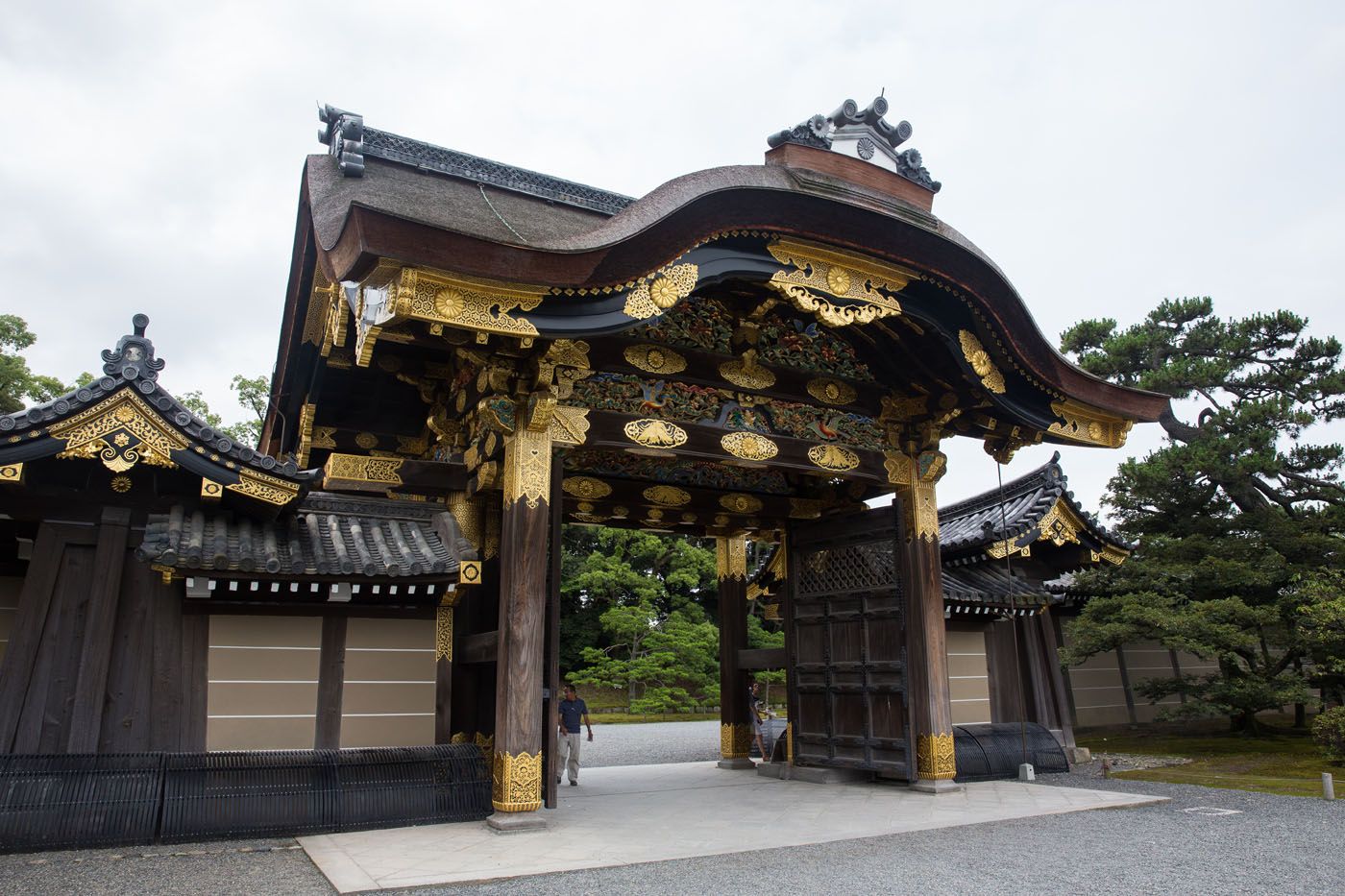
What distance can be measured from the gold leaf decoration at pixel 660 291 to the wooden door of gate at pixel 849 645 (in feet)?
11.8

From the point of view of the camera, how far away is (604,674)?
83.0ft

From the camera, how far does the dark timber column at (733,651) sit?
38.1ft

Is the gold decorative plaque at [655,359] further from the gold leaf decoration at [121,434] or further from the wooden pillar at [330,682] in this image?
the gold leaf decoration at [121,434]

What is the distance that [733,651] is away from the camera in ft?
38.1

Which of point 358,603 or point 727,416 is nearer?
point 358,603

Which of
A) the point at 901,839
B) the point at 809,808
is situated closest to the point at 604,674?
the point at 809,808

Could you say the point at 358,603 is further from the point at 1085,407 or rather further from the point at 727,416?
the point at 1085,407

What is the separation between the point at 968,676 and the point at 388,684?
7179 millimetres

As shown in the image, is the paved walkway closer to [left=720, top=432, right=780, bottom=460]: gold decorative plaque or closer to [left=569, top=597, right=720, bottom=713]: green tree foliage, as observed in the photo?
[left=720, top=432, right=780, bottom=460]: gold decorative plaque

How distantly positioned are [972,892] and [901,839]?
1581mm

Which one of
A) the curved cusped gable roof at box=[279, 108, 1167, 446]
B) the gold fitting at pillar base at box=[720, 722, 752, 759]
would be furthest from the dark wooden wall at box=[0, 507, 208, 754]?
the gold fitting at pillar base at box=[720, 722, 752, 759]

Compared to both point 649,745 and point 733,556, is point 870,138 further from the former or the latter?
point 649,745

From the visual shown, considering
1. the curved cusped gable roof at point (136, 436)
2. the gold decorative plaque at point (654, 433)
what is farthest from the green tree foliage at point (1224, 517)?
the curved cusped gable roof at point (136, 436)

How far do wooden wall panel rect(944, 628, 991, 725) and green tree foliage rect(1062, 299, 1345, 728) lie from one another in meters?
1.76
